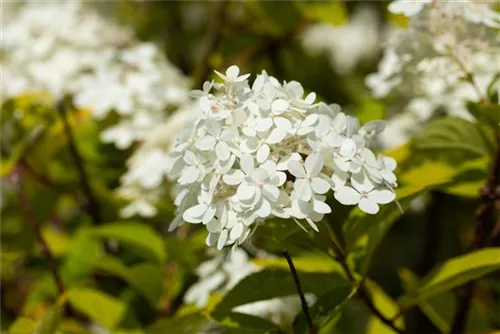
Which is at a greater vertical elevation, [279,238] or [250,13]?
[250,13]

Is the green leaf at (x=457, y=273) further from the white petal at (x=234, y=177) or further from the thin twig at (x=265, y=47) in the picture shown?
the thin twig at (x=265, y=47)

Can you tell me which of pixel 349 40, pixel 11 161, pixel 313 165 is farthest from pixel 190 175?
pixel 349 40

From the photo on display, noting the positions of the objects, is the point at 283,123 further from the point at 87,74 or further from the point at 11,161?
the point at 87,74

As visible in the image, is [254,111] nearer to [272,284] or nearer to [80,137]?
[272,284]

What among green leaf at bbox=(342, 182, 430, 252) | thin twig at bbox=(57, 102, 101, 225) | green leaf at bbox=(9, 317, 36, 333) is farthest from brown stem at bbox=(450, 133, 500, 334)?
thin twig at bbox=(57, 102, 101, 225)

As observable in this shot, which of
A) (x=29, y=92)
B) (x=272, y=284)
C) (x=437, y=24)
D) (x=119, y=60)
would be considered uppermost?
(x=437, y=24)

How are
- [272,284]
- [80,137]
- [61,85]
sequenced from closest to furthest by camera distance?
[272,284], [61,85], [80,137]

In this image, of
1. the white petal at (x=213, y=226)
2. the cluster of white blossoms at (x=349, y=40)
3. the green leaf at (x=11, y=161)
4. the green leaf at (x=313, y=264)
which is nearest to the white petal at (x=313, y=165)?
the white petal at (x=213, y=226)

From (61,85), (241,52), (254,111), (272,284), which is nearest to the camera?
(254,111)

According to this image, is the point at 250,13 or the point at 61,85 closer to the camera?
the point at 61,85

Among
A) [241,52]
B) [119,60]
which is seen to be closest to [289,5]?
[241,52]
